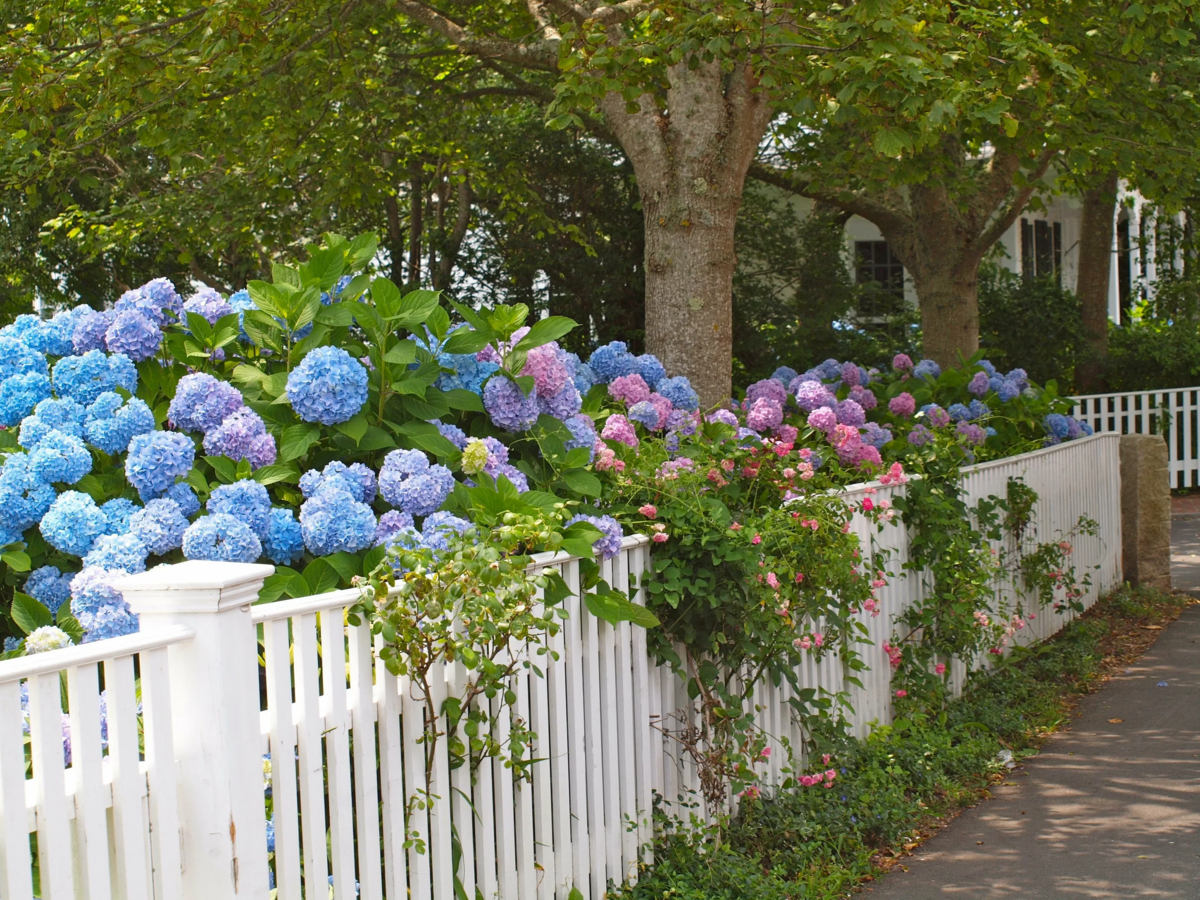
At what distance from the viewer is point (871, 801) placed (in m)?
4.78

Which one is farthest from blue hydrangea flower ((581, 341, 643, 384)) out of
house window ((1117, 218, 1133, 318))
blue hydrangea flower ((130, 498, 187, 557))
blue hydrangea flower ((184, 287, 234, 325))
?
house window ((1117, 218, 1133, 318))

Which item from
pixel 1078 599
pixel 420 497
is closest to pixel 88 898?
pixel 420 497

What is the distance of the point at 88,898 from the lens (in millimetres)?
2182

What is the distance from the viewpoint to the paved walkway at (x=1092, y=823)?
165 inches

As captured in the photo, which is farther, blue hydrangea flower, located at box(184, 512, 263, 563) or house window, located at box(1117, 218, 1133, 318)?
house window, located at box(1117, 218, 1133, 318)

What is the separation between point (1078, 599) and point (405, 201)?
35.5ft

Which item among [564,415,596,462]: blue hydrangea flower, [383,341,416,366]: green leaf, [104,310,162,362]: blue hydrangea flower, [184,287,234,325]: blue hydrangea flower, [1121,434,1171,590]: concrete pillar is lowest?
[1121,434,1171,590]: concrete pillar

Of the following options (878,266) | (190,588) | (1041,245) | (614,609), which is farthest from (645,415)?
(1041,245)

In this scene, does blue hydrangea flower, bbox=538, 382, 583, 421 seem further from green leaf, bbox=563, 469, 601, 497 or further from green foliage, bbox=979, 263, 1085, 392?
green foliage, bbox=979, 263, 1085, 392

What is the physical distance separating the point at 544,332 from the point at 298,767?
1730 mm

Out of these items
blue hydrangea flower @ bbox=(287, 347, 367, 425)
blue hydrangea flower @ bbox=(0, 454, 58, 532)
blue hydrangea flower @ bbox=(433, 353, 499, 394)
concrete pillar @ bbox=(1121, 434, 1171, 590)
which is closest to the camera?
blue hydrangea flower @ bbox=(0, 454, 58, 532)

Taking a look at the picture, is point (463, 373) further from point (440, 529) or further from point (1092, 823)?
point (1092, 823)

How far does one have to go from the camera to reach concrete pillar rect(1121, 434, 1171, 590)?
32.2ft

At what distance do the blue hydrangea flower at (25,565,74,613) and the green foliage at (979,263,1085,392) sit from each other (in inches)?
603
